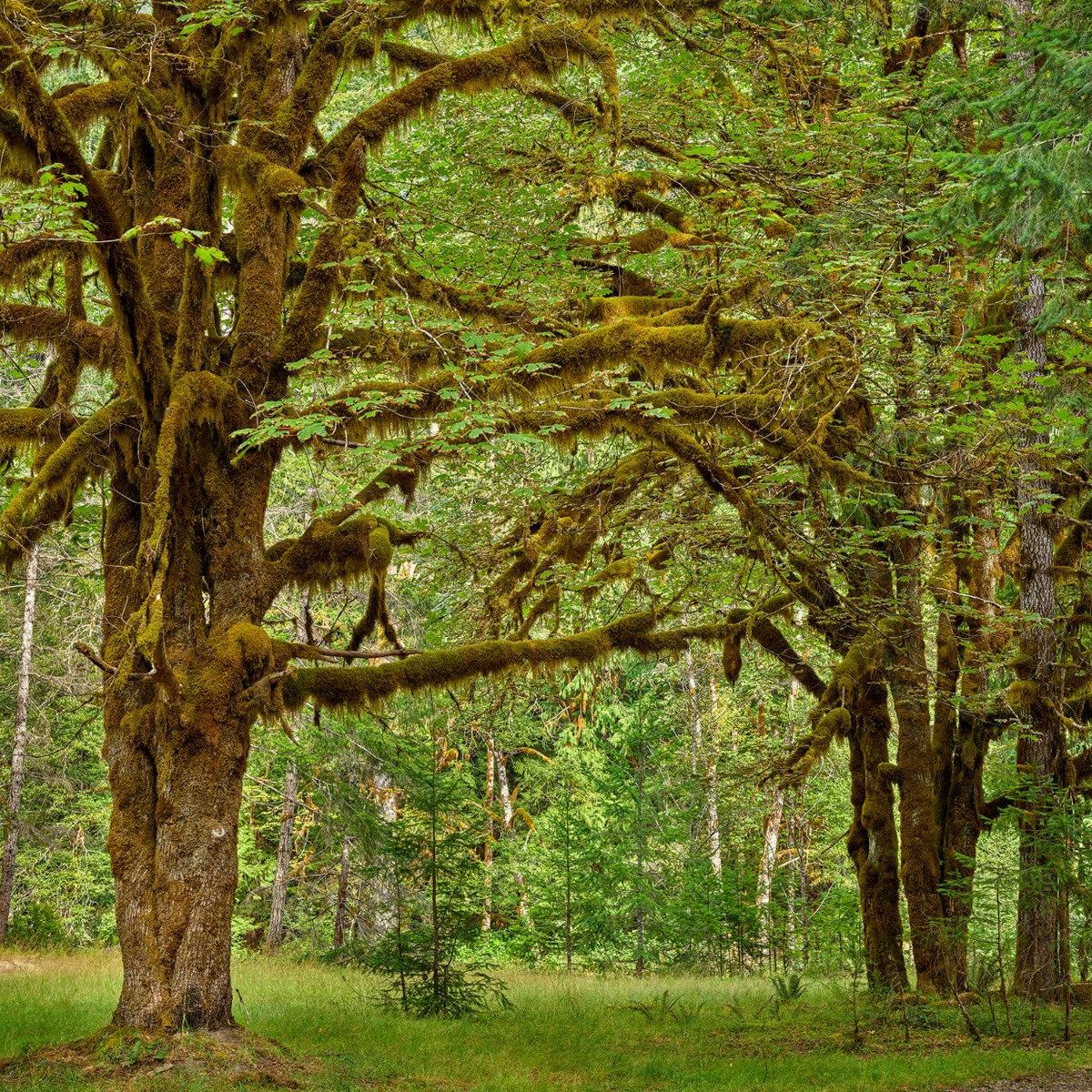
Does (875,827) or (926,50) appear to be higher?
(926,50)

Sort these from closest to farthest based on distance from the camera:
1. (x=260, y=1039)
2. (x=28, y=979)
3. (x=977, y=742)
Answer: (x=260, y=1039) → (x=28, y=979) → (x=977, y=742)

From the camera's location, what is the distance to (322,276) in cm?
825

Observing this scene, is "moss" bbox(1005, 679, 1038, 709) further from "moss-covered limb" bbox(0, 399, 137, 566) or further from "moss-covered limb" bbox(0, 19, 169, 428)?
"moss-covered limb" bbox(0, 399, 137, 566)

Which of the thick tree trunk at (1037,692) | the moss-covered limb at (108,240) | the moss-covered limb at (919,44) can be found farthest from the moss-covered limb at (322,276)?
the thick tree trunk at (1037,692)

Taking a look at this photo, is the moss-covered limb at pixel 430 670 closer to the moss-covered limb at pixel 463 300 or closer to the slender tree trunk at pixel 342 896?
the moss-covered limb at pixel 463 300

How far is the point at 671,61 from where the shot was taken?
1104 centimetres

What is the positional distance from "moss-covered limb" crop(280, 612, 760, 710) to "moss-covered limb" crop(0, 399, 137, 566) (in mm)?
2258

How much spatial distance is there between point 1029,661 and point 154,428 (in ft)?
31.9

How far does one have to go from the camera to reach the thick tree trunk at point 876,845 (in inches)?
468

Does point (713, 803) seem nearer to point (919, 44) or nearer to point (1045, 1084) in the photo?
point (1045, 1084)

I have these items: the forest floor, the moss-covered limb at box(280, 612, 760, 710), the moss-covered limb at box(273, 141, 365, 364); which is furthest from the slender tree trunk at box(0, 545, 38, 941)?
the moss-covered limb at box(280, 612, 760, 710)

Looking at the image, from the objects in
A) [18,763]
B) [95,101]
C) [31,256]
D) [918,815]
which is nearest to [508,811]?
[18,763]

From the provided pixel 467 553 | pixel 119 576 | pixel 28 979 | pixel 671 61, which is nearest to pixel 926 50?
pixel 671 61

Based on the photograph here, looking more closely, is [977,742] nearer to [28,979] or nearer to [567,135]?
[567,135]
